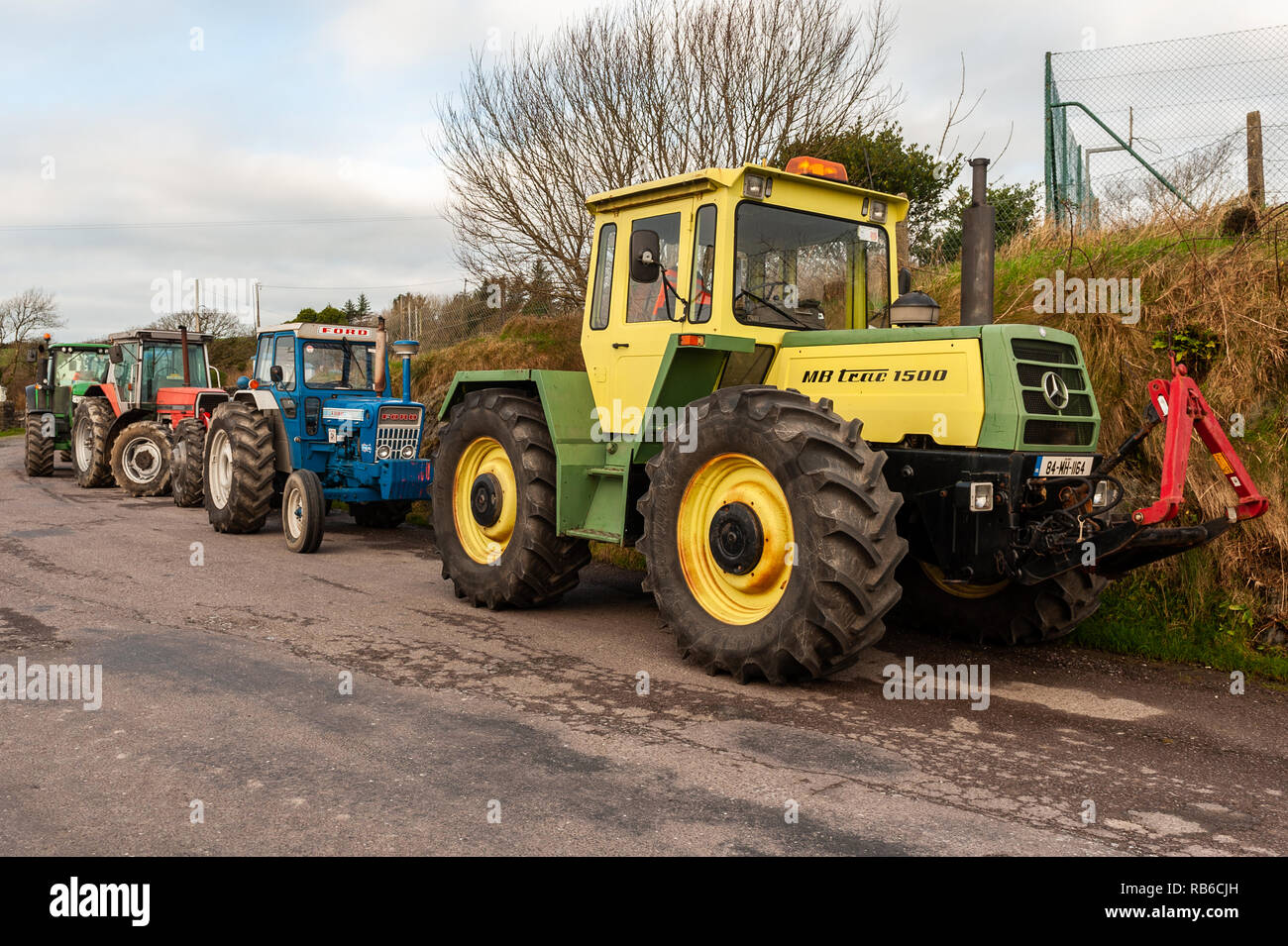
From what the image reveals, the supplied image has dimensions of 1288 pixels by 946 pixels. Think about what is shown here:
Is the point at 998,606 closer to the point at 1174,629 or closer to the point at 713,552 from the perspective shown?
the point at 1174,629

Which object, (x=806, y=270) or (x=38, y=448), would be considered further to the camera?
(x=38, y=448)

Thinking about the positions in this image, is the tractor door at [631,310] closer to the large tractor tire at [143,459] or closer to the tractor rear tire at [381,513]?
the tractor rear tire at [381,513]

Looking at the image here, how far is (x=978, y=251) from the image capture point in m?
7.18

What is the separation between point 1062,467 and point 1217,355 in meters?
3.01

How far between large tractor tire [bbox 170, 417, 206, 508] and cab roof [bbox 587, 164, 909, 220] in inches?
356

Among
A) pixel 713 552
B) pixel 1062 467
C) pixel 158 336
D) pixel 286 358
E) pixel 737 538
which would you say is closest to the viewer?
pixel 1062 467

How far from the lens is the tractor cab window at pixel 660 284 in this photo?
6.69 metres

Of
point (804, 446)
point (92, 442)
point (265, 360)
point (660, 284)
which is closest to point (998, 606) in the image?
point (804, 446)

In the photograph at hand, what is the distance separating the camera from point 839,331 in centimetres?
630

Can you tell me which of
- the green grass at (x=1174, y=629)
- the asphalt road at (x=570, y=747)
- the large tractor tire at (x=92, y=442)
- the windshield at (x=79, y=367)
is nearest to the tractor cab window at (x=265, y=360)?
the asphalt road at (x=570, y=747)

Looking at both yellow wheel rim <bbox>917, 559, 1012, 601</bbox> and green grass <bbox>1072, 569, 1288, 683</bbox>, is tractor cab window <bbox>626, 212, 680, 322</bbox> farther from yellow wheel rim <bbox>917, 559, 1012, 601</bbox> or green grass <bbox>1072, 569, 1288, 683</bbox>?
green grass <bbox>1072, 569, 1288, 683</bbox>

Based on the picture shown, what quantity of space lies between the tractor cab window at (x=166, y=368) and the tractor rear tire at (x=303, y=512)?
8471 mm

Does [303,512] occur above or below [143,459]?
below
